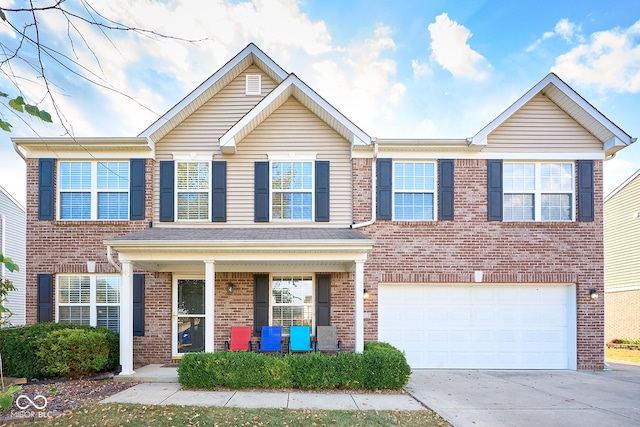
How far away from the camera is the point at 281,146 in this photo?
9.41m

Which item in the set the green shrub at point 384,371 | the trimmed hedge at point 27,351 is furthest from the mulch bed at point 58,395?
the green shrub at point 384,371

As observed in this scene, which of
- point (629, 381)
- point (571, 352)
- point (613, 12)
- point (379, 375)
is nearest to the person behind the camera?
point (379, 375)

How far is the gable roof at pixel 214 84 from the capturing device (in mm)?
9094

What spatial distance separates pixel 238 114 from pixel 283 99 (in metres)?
1.22

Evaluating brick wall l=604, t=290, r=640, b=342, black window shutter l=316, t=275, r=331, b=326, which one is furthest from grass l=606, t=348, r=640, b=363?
black window shutter l=316, t=275, r=331, b=326

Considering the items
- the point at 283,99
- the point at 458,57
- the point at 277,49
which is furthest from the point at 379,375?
the point at 458,57

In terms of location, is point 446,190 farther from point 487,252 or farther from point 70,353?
point 70,353

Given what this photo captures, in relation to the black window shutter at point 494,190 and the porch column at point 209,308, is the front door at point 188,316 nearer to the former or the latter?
the porch column at point 209,308

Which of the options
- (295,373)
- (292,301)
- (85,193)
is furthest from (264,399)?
(85,193)

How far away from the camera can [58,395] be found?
6.50 meters

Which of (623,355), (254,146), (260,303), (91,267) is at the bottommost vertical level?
(623,355)

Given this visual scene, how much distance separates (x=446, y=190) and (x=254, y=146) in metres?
4.84

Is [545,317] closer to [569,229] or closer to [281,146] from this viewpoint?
[569,229]

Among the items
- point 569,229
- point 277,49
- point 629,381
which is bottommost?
point 629,381
